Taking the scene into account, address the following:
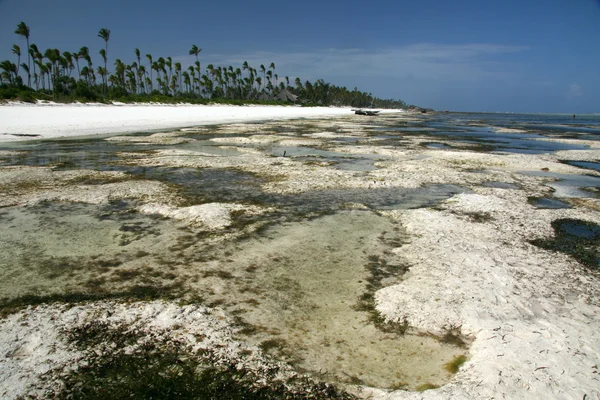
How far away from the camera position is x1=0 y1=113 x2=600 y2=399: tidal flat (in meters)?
3.57

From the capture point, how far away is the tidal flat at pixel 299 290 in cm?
357

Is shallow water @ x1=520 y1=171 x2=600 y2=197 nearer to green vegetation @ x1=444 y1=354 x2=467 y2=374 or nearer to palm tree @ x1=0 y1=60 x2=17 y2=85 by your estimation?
green vegetation @ x1=444 y1=354 x2=467 y2=374

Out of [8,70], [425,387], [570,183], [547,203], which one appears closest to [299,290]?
[425,387]

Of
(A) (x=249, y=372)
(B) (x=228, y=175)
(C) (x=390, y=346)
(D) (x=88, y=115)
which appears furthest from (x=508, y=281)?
(D) (x=88, y=115)

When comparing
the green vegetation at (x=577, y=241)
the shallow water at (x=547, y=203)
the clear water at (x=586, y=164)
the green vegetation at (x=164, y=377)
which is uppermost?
the clear water at (x=586, y=164)

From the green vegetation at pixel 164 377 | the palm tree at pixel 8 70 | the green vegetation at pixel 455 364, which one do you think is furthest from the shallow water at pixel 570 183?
the palm tree at pixel 8 70

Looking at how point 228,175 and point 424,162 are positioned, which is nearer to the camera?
Answer: point 228,175

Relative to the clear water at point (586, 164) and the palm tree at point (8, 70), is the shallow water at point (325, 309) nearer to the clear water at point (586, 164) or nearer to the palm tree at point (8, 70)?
the clear water at point (586, 164)

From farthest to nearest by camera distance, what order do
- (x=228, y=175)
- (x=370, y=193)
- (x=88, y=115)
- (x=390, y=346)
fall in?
(x=88, y=115) < (x=228, y=175) < (x=370, y=193) < (x=390, y=346)

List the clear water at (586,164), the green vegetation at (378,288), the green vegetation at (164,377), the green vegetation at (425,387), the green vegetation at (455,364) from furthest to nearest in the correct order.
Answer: the clear water at (586,164) → the green vegetation at (378,288) → the green vegetation at (455,364) → the green vegetation at (425,387) → the green vegetation at (164,377)

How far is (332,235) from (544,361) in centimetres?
432

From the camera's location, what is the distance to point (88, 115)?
36.9m

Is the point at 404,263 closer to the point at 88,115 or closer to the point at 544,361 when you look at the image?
the point at 544,361

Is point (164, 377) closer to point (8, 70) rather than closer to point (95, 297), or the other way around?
point (95, 297)
